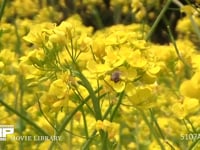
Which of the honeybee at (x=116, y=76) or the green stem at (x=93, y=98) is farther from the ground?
the honeybee at (x=116, y=76)

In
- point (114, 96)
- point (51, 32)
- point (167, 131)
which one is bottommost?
point (167, 131)

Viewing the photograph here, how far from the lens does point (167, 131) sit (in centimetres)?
229

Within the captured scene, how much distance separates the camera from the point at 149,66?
1.20m

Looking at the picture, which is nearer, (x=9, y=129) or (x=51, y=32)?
(x=51, y=32)

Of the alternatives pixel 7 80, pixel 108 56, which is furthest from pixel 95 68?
pixel 7 80

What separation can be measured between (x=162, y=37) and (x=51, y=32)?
23.4ft

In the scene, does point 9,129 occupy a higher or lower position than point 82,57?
lower

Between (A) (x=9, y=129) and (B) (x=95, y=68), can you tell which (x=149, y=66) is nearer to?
(B) (x=95, y=68)

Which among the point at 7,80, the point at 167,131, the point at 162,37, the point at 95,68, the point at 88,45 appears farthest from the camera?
the point at 162,37

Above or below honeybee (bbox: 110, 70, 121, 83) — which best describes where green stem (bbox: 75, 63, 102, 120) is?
below

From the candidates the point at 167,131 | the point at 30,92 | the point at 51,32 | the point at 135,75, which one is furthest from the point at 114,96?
the point at 30,92

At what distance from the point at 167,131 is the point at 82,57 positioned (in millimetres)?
937

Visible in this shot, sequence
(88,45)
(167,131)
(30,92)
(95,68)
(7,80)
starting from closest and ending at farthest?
(95,68) < (88,45) < (7,80) < (167,131) < (30,92)

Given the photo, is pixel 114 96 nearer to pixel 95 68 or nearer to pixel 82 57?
pixel 95 68
